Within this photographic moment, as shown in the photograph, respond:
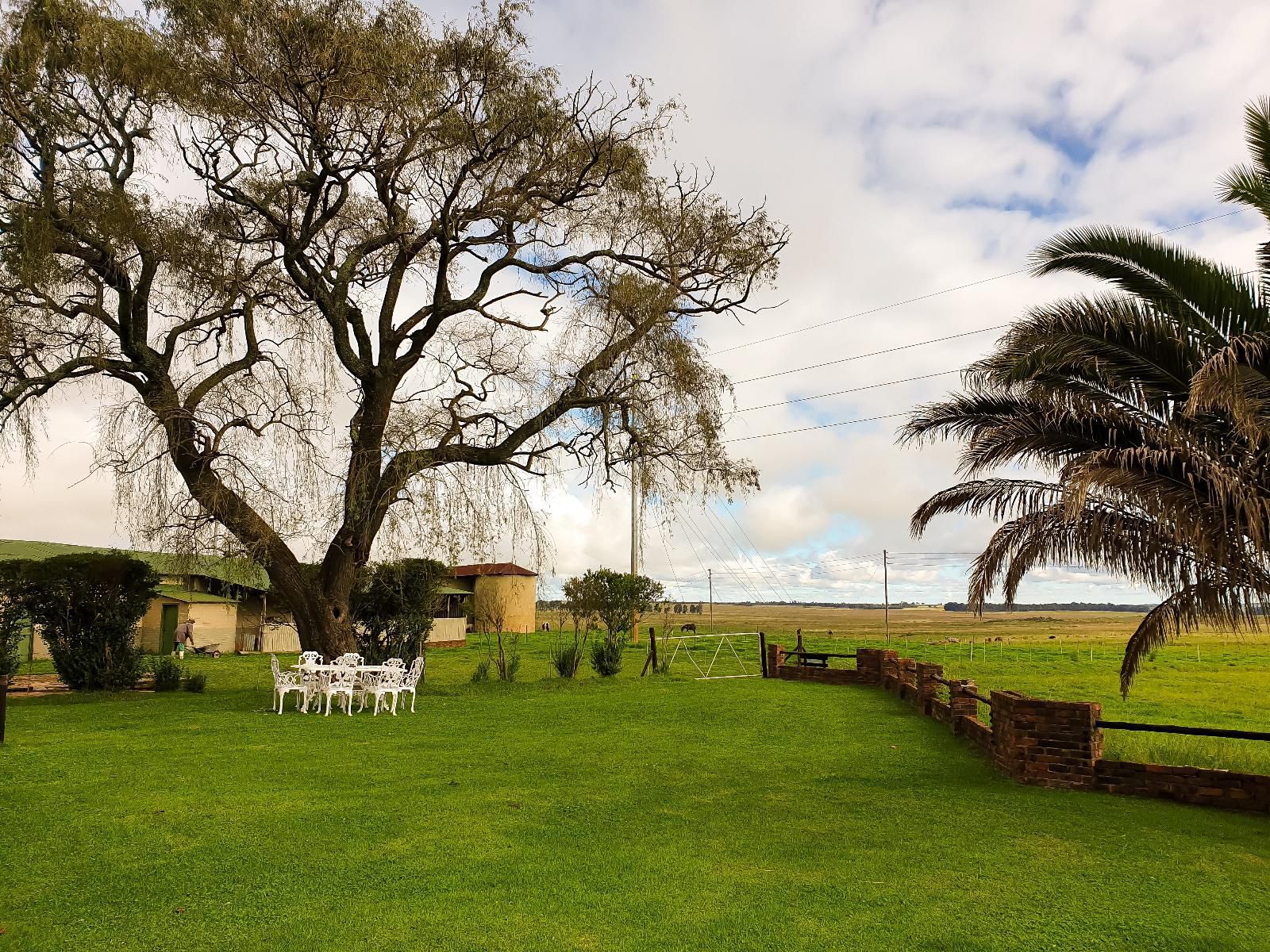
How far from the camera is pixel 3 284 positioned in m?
14.8

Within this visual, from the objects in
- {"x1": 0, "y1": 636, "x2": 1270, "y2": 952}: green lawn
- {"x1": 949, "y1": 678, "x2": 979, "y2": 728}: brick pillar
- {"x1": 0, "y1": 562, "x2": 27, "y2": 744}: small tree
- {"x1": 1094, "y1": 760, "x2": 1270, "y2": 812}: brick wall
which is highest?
{"x1": 0, "y1": 562, "x2": 27, "y2": 744}: small tree

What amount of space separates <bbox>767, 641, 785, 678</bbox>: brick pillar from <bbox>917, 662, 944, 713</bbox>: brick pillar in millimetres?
7436

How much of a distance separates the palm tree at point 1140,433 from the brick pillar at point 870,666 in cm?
946

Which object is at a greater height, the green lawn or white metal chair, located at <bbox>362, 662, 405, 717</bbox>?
white metal chair, located at <bbox>362, 662, 405, 717</bbox>

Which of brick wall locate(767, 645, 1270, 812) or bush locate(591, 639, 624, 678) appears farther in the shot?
bush locate(591, 639, 624, 678)

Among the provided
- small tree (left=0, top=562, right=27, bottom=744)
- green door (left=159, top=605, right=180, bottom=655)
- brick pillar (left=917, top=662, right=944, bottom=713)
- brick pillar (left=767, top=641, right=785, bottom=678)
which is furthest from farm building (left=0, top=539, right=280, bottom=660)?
brick pillar (left=917, top=662, right=944, bottom=713)

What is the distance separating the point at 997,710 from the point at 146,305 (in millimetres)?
16319

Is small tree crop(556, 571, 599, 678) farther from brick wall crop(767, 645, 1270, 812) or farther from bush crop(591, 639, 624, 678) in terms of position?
brick wall crop(767, 645, 1270, 812)

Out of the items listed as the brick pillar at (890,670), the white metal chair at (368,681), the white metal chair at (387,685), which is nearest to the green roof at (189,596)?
the white metal chair at (368,681)

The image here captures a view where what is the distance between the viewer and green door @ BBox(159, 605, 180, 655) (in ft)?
114

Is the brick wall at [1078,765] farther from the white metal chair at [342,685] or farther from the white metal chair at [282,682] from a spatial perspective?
the white metal chair at [282,682]

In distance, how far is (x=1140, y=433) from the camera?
918 centimetres

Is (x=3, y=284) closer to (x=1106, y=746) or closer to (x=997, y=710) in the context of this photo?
(x=997, y=710)

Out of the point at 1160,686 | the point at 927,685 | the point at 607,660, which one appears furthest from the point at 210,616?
the point at 1160,686
